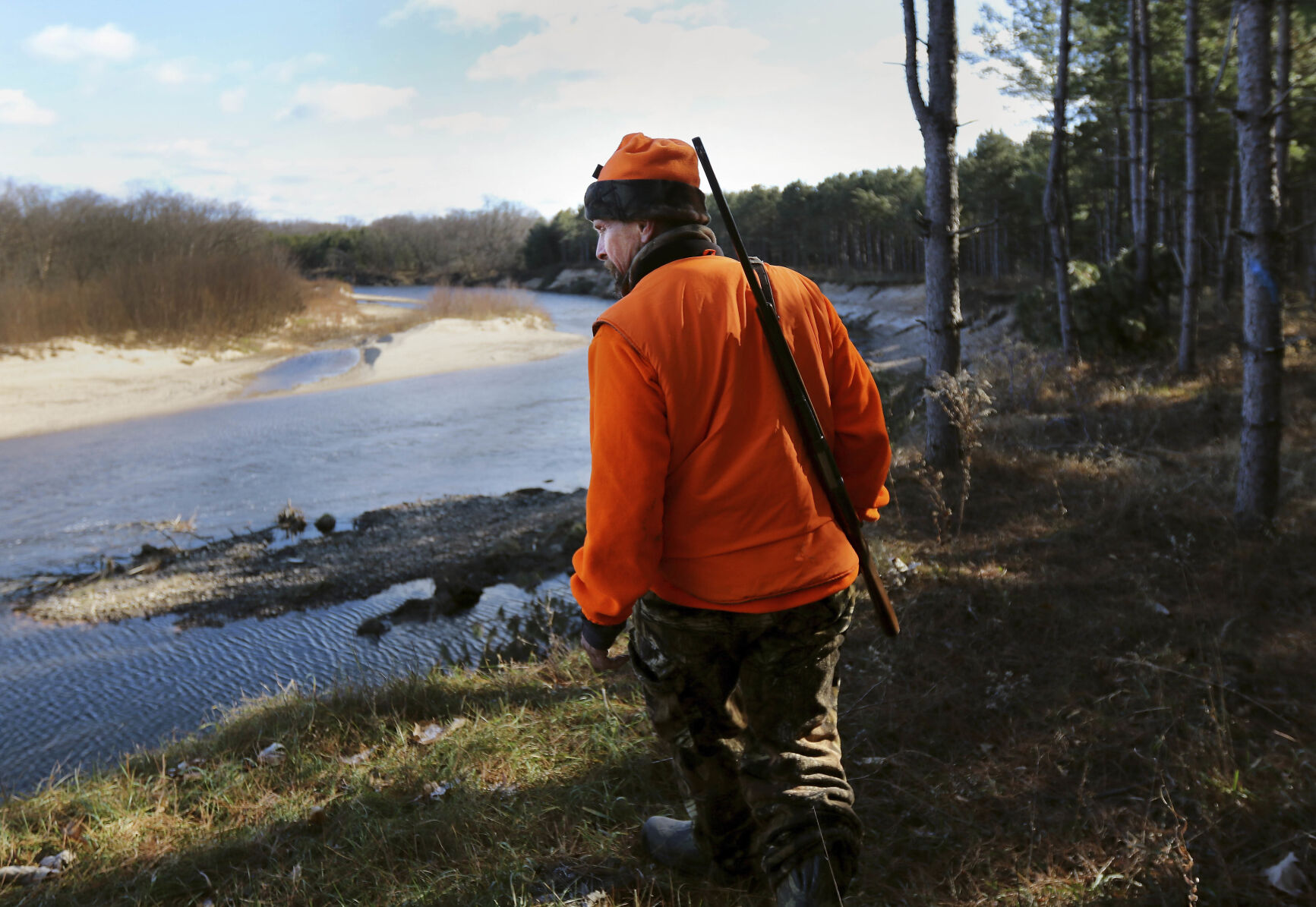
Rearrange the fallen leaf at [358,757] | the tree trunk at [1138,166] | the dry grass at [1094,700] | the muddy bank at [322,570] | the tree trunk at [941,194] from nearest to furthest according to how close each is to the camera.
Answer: the dry grass at [1094,700] → the fallen leaf at [358,757] → the tree trunk at [941,194] → the muddy bank at [322,570] → the tree trunk at [1138,166]

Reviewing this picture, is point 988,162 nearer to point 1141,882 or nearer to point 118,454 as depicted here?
point 118,454

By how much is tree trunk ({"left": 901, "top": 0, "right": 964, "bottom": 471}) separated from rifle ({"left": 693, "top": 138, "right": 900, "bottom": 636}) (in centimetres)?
510

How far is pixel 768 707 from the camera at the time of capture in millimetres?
2143

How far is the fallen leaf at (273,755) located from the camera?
3869 millimetres

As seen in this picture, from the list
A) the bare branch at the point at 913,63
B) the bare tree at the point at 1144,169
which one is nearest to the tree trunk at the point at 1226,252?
the bare tree at the point at 1144,169

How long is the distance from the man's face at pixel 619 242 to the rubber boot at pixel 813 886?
1550 mm

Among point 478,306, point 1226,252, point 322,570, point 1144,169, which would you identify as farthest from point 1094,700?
point 478,306

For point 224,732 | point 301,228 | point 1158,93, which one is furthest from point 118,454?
Result: point 301,228

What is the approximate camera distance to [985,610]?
439cm

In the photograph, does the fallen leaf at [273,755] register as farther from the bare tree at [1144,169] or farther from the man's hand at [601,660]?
the bare tree at [1144,169]

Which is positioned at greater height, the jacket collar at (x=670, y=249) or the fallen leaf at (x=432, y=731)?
the jacket collar at (x=670, y=249)

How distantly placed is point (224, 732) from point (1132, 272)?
1495 cm

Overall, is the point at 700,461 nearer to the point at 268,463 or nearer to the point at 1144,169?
the point at 268,463

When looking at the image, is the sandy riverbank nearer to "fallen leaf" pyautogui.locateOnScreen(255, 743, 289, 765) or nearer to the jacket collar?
"fallen leaf" pyautogui.locateOnScreen(255, 743, 289, 765)
